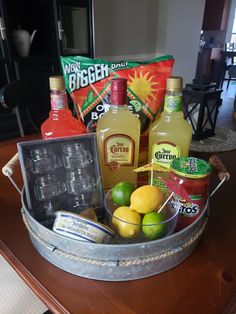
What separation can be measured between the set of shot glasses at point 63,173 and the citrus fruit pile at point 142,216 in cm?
8

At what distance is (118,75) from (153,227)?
0.36 meters

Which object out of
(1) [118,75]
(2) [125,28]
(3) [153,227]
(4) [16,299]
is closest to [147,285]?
(3) [153,227]

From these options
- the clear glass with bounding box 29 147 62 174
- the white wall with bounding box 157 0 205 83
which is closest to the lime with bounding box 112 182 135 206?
the clear glass with bounding box 29 147 62 174

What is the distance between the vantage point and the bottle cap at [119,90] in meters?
0.45

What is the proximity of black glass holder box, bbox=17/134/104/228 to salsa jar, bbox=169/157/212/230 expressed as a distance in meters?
0.14

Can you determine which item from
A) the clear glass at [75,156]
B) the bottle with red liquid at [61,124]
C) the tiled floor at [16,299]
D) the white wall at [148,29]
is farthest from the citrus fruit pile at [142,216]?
the white wall at [148,29]

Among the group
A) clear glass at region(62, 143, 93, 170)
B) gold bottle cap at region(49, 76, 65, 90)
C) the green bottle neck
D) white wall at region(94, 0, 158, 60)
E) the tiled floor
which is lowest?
the tiled floor

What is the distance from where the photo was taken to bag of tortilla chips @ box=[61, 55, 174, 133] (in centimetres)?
59

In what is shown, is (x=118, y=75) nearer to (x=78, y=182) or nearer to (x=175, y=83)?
(x=175, y=83)

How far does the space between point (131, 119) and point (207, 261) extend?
0.96 feet

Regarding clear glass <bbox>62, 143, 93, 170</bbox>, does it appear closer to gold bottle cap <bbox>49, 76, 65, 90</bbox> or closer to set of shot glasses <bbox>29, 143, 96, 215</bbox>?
set of shot glasses <bbox>29, 143, 96, 215</bbox>

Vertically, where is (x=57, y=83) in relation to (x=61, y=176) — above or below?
above

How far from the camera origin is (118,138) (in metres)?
0.53

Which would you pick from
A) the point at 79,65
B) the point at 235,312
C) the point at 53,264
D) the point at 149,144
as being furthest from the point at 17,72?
the point at 235,312
